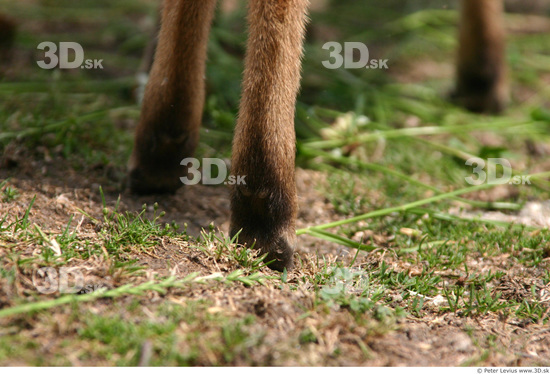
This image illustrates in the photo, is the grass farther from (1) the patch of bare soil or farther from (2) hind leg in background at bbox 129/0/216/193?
(2) hind leg in background at bbox 129/0/216/193

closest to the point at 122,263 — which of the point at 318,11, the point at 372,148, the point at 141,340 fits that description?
the point at 141,340

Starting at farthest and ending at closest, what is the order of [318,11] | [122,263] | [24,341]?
[318,11] < [122,263] < [24,341]

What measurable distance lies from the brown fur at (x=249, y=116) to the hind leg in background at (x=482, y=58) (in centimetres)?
273

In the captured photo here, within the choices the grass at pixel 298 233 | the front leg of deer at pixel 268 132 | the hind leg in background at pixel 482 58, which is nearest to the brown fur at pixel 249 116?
the front leg of deer at pixel 268 132

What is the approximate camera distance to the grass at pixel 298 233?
2.12 m

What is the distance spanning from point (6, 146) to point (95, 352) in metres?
1.84

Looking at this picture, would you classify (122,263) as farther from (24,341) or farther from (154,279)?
(24,341)

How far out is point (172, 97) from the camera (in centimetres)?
296

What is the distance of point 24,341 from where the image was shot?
6.44 ft

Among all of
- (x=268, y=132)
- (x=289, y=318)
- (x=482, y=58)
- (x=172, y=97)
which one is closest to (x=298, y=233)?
(x=268, y=132)

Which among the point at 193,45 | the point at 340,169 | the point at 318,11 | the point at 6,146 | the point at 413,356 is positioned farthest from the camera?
the point at 318,11

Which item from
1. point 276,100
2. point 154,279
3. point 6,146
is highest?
point 276,100

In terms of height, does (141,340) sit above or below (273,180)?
below

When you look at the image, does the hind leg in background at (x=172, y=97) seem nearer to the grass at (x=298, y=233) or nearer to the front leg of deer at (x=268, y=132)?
the grass at (x=298, y=233)
